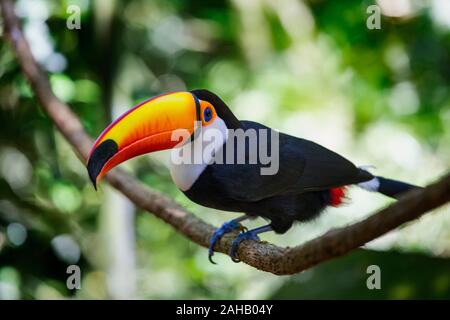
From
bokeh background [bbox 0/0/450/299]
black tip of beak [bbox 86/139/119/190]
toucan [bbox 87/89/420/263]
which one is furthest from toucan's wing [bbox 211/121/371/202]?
bokeh background [bbox 0/0/450/299]

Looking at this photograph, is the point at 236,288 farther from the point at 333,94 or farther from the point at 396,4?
the point at 396,4

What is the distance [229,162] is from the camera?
1.98 meters

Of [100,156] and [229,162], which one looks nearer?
[100,156]

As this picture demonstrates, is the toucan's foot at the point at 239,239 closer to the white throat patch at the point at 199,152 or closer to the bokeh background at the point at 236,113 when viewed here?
the white throat patch at the point at 199,152

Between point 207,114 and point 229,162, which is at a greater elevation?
point 207,114

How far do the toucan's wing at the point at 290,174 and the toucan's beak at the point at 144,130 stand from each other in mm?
206

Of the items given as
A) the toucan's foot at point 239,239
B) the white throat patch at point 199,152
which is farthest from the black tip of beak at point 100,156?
the toucan's foot at point 239,239

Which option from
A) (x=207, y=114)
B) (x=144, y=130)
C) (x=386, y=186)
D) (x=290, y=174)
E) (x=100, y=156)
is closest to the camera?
(x=100, y=156)

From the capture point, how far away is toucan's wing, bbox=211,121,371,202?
6.44 ft

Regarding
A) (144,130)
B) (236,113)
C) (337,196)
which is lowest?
(337,196)

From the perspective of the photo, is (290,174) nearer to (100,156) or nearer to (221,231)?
(221,231)

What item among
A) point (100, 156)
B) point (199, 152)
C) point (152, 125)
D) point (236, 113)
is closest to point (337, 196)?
point (199, 152)

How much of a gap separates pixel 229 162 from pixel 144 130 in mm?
326
